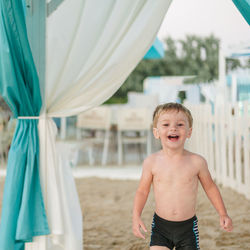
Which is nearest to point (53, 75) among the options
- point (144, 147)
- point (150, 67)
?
point (144, 147)

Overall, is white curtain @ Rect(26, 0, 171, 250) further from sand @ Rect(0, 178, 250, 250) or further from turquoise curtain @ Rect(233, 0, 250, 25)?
sand @ Rect(0, 178, 250, 250)

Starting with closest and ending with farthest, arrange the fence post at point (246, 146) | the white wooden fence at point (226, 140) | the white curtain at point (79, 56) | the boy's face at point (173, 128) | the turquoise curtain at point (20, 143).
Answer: the boy's face at point (173, 128) → the turquoise curtain at point (20, 143) → the white curtain at point (79, 56) → the fence post at point (246, 146) → the white wooden fence at point (226, 140)

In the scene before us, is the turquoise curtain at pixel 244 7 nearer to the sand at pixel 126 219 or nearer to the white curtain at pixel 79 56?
the white curtain at pixel 79 56

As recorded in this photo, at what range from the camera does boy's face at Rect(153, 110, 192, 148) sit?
82.6 inches

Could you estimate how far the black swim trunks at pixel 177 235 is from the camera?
2.13 m

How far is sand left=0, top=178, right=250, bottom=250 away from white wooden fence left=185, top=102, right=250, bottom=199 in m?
0.28

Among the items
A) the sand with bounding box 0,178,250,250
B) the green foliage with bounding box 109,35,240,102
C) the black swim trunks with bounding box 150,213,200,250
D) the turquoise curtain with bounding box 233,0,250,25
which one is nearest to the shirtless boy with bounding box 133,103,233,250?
the black swim trunks with bounding box 150,213,200,250

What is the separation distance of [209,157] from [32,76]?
423cm

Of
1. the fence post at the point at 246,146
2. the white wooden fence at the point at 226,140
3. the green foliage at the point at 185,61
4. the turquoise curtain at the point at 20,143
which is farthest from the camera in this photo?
the green foliage at the point at 185,61

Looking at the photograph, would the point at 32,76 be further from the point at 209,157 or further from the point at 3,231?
the point at 209,157

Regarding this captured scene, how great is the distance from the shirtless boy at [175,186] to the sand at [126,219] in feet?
3.54

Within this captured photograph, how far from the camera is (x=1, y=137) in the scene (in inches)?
336

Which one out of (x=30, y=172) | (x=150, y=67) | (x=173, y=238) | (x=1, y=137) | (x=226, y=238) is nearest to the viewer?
(x=173, y=238)

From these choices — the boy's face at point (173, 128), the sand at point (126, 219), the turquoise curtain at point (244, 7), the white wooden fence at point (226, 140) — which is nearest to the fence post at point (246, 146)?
the white wooden fence at point (226, 140)
